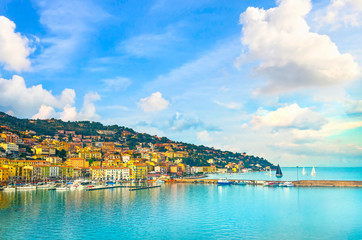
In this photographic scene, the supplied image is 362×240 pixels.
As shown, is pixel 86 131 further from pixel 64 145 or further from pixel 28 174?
pixel 28 174

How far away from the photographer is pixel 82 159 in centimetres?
11150

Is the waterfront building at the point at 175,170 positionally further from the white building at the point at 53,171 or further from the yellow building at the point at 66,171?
the white building at the point at 53,171

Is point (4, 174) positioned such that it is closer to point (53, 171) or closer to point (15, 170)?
point (15, 170)

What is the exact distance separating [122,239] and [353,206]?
34.7 metres

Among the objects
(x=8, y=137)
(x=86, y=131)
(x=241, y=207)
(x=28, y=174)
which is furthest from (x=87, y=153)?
(x=241, y=207)

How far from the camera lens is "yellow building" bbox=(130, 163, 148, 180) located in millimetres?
101250

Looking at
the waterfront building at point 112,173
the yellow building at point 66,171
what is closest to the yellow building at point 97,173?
the waterfront building at point 112,173

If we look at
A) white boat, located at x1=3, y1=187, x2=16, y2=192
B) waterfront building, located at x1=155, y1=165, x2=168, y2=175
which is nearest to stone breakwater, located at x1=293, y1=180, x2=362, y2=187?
waterfront building, located at x1=155, y1=165, x2=168, y2=175

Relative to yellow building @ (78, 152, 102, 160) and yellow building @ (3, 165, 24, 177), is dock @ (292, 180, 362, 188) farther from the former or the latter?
yellow building @ (78, 152, 102, 160)

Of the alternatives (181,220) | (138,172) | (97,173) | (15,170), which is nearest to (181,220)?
(181,220)

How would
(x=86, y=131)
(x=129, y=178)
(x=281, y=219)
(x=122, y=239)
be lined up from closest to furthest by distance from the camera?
1. (x=122, y=239)
2. (x=281, y=219)
3. (x=129, y=178)
4. (x=86, y=131)

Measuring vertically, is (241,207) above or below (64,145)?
below

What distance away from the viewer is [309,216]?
118 ft

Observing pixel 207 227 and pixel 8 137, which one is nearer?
pixel 207 227
